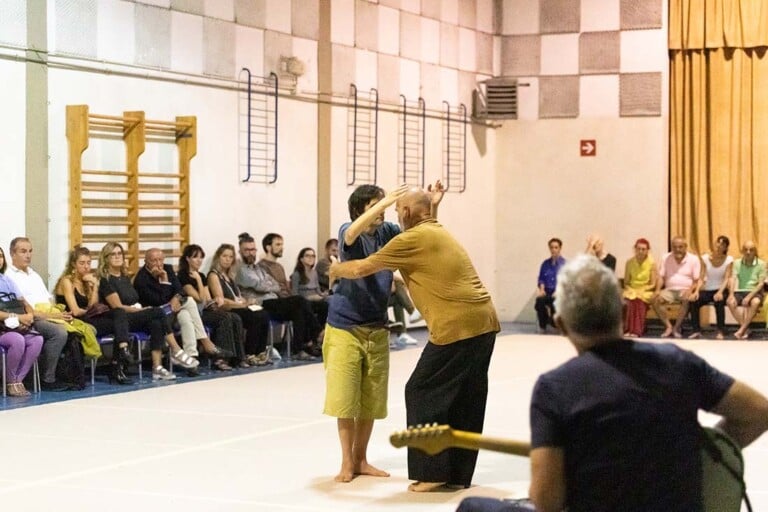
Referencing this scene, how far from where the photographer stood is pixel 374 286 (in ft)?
21.8

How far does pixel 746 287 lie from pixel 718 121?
2564mm

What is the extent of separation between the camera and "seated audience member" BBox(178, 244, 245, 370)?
38.0ft

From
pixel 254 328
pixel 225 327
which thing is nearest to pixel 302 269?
pixel 254 328

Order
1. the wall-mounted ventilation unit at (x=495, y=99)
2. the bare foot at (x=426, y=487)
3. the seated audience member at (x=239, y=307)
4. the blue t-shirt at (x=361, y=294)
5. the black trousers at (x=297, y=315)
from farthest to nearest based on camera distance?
1. the wall-mounted ventilation unit at (x=495, y=99)
2. the black trousers at (x=297, y=315)
3. the seated audience member at (x=239, y=307)
4. the blue t-shirt at (x=361, y=294)
5. the bare foot at (x=426, y=487)

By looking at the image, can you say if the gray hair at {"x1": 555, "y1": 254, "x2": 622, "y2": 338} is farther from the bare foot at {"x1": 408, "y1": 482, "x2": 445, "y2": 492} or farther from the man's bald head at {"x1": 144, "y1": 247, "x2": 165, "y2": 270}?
the man's bald head at {"x1": 144, "y1": 247, "x2": 165, "y2": 270}

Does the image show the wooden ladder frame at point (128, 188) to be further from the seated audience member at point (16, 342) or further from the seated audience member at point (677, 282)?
the seated audience member at point (677, 282)

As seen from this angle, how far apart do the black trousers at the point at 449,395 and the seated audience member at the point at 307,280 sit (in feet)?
22.0

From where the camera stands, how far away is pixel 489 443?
10.1 feet

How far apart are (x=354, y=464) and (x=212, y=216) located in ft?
20.9

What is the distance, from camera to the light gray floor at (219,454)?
6.15 metres

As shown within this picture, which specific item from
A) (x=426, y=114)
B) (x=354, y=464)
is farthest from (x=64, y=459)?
(x=426, y=114)

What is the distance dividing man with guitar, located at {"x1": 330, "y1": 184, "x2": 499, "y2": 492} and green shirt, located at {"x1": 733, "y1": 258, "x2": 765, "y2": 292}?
9.66 m

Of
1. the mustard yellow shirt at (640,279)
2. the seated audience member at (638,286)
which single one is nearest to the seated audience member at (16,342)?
the seated audience member at (638,286)

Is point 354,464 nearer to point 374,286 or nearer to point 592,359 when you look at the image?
point 374,286
